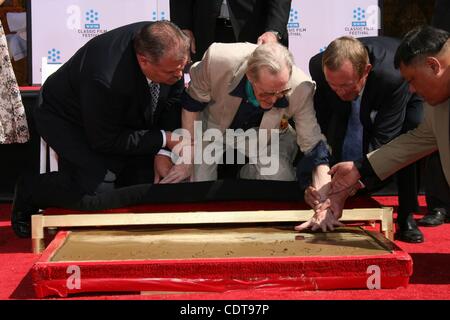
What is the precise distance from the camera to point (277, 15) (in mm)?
4059

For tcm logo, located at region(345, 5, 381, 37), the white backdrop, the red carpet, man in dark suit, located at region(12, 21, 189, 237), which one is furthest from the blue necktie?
tcm logo, located at region(345, 5, 381, 37)

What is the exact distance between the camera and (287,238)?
3.27 m

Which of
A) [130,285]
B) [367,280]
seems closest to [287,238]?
[367,280]

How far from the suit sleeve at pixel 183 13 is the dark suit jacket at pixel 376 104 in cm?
76

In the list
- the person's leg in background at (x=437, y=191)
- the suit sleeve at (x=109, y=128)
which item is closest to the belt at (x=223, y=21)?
the suit sleeve at (x=109, y=128)

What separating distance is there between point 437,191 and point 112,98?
1.84 meters

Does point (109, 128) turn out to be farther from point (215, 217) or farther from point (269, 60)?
point (269, 60)

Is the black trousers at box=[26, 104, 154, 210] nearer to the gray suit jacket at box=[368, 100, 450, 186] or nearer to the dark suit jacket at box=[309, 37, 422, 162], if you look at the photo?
the dark suit jacket at box=[309, 37, 422, 162]

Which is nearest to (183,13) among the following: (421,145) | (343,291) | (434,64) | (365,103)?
(365,103)

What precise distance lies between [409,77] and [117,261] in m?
1.25

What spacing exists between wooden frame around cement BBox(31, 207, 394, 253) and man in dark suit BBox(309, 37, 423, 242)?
0.32 m

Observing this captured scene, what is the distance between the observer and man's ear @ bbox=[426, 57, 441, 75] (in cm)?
286

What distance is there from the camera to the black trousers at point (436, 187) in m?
4.26

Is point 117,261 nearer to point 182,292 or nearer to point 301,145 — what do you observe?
point 182,292
